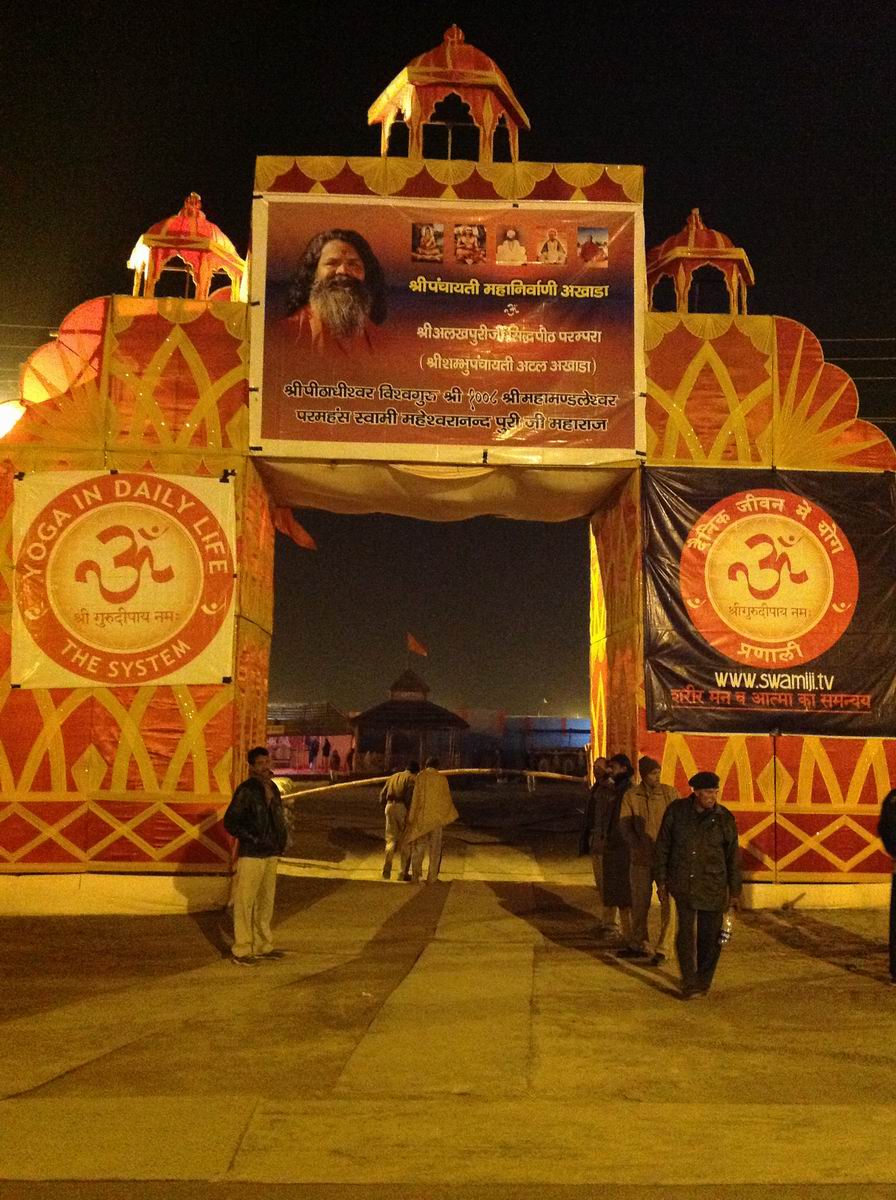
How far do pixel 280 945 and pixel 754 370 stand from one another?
799 centimetres

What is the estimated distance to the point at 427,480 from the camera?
12133mm

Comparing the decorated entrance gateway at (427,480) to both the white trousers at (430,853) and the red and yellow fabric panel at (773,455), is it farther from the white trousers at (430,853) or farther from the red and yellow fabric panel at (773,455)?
the white trousers at (430,853)

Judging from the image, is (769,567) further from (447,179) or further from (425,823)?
(447,179)

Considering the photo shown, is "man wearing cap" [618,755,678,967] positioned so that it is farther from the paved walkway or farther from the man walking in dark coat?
the paved walkway

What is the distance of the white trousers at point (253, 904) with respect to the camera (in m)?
9.02

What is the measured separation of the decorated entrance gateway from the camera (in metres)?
11.6

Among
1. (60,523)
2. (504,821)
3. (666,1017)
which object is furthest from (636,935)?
(504,821)

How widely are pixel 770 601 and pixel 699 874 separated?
502 cm

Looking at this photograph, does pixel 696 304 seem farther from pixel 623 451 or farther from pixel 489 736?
pixel 489 736

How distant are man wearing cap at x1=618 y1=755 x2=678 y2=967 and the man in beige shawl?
174 inches

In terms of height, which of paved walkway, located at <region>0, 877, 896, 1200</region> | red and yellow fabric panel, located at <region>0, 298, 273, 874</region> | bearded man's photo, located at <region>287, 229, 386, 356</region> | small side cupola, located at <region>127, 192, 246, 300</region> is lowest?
paved walkway, located at <region>0, 877, 896, 1200</region>

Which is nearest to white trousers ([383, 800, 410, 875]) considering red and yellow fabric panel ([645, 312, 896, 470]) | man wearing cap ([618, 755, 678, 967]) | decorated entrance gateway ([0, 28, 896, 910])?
decorated entrance gateway ([0, 28, 896, 910])

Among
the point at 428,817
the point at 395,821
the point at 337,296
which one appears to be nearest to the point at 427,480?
the point at 337,296

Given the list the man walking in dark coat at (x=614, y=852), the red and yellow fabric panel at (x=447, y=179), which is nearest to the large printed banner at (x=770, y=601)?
the man walking in dark coat at (x=614, y=852)
